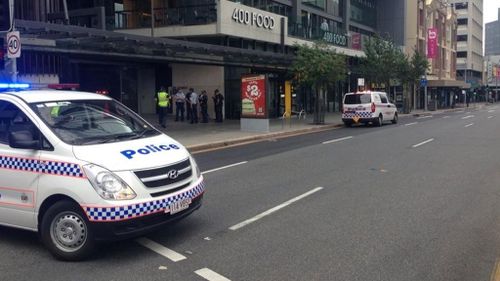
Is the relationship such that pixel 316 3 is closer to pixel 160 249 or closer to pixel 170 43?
pixel 170 43

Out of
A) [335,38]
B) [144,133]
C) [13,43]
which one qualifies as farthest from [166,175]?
[335,38]

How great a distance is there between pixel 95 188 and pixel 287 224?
2.70 m

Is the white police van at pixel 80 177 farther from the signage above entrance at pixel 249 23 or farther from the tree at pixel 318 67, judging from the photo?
the signage above entrance at pixel 249 23

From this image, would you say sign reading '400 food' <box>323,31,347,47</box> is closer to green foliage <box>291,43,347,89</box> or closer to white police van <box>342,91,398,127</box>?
green foliage <box>291,43,347,89</box>

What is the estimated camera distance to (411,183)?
10.1m

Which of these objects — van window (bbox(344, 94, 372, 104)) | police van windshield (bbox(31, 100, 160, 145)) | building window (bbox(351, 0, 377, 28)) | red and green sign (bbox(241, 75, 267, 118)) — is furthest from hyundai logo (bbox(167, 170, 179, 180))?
building window (bbox(351, 0, 377, 28))

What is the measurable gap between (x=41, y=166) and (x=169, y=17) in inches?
1038

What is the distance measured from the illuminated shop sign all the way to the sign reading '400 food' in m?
8.51

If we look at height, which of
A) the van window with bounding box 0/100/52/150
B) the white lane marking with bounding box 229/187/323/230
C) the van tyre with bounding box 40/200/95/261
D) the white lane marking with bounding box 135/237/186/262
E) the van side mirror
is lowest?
the white lane marking with bounding box 135/237/186/262

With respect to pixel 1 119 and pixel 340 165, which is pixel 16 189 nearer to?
pixel 1 119

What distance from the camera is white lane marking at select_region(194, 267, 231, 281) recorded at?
5089mm

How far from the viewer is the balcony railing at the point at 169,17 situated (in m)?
29.6

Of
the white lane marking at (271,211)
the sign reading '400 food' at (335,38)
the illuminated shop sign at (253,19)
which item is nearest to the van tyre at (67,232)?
the white lane marking at (271,211)

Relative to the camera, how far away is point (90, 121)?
652 cm
